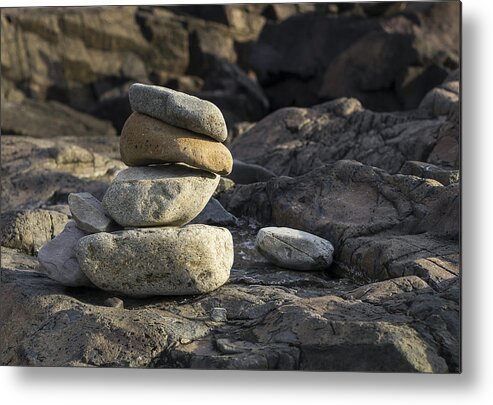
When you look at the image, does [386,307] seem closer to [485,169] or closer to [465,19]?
[485,169]

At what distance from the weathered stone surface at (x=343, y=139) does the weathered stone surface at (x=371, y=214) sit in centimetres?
192

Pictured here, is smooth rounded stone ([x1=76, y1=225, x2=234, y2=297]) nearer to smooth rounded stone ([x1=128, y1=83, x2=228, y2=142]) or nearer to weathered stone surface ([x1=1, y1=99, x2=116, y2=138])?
smooth rounded stone ([x1=128, y1=83, x2=228, y2=142])

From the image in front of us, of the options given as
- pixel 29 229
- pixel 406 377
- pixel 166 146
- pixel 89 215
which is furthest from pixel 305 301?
pixel 29 229

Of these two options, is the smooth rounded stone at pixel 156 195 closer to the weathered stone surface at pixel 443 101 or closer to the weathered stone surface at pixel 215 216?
the weathered stone surface at pixel 215 216

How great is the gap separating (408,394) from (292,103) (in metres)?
20.1

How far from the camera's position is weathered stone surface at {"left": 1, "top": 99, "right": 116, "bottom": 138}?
19.0 metres

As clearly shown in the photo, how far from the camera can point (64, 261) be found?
21.7ft

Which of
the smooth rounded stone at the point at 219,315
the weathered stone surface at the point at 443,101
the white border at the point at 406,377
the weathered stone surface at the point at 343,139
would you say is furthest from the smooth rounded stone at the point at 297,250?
the weathered stone surface at the point at 443,101

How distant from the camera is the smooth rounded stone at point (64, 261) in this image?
661 cm

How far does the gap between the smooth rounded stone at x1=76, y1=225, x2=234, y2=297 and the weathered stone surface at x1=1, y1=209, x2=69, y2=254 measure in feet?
6.68

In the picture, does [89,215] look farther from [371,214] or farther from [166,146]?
[371,214]

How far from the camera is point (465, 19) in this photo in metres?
6.35

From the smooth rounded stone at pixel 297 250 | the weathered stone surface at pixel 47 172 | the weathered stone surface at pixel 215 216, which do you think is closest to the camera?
the smooth rounded stone at pixel 297 250

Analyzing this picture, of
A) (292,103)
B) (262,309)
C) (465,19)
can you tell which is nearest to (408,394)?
(262,309)
